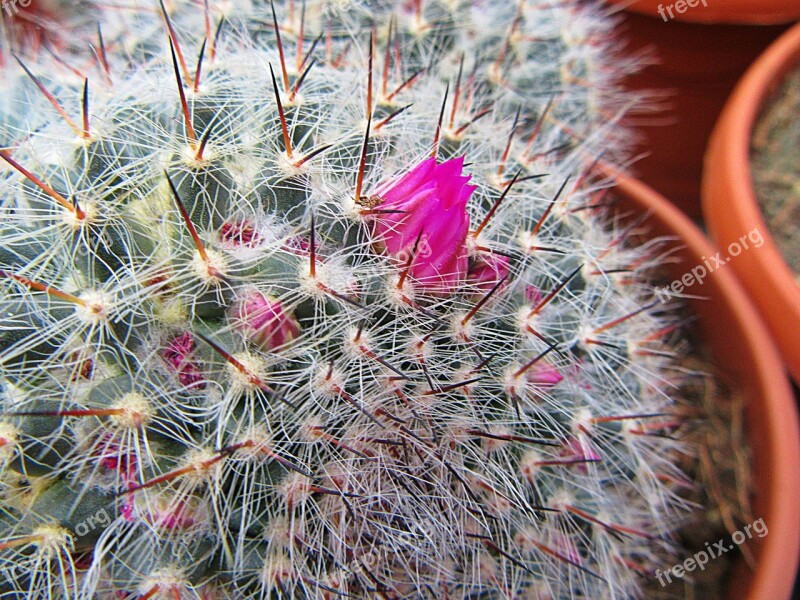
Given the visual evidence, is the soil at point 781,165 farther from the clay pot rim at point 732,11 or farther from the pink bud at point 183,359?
the pink bud at point 183,359

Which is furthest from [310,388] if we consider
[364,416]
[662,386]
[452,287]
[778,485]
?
[778,485]

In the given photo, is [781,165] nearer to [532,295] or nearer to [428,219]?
[532,295]

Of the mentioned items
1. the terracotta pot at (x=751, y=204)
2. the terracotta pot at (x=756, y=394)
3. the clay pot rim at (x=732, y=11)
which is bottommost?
the terracotta pot at (x=756, y=394)

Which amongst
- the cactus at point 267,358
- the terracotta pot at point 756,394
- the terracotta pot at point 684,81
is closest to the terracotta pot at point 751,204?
the terracotta pot at point 756,394

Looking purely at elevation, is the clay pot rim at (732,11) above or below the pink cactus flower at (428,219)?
above

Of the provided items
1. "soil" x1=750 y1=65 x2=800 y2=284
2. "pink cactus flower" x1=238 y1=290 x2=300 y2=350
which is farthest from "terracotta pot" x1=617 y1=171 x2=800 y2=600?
"pink cactus flower" x1=238 y1=290 x2=300 y2=350

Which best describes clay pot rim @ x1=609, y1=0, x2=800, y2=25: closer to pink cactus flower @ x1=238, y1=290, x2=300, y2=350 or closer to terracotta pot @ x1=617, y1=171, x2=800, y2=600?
terracotta pot @ x1=617, y1=171, x2=800, y2=600
